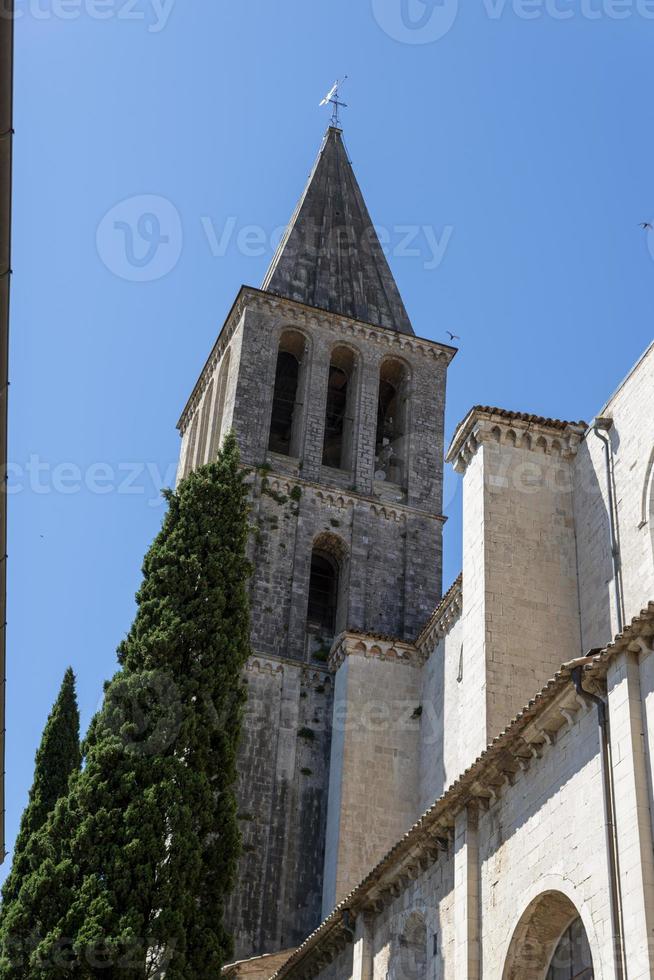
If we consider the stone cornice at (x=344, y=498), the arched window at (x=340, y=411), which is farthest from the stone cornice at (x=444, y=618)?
the arched window at (x=340, y=411)

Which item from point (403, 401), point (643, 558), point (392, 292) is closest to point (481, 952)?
point (643, 558)

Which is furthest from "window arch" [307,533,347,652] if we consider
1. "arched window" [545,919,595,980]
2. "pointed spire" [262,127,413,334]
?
"arched window" [545,919,595,980]

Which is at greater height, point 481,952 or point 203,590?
point 203,590

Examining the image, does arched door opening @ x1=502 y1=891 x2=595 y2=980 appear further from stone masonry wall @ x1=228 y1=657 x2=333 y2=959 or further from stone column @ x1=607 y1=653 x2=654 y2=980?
stone masonry wall @ x1=228 y1=657 x2=333 y2=959

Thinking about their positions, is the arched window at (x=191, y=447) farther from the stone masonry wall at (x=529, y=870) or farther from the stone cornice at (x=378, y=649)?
the stone masonry wall at (x=529, y=870)

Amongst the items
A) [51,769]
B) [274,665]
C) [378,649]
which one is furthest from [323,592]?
[51,769]

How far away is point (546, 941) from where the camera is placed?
33.1 ft

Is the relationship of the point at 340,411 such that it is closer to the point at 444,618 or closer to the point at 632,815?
the point at 444,618

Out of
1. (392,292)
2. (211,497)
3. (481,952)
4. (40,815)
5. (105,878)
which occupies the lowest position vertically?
(481,952)

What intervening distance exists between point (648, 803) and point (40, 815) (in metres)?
10.6

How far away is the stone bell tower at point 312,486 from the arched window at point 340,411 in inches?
1.6

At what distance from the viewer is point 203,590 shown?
581 inches

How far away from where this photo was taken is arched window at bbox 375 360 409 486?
26969 millimetres

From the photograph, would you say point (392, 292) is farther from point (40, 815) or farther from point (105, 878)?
point (105, 878)
